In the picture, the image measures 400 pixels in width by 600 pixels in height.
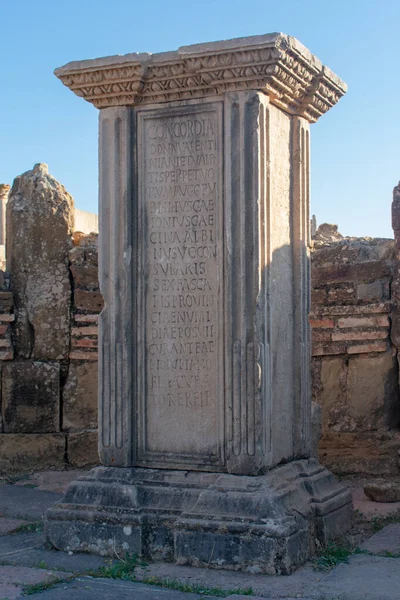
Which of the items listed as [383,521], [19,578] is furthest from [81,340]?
[19,578]

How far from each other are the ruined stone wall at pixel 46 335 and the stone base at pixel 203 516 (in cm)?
255

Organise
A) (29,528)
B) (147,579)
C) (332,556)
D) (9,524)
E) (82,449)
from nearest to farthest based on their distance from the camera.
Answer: (147,579)
(332,556)
(29,528)
(9,524)
(82,449)

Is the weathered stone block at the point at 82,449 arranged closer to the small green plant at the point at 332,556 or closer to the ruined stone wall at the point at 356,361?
the ruined stone wall at the point at 356,361

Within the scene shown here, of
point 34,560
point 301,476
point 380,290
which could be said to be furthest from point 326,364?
point 34,560

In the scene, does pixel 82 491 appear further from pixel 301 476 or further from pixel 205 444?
pixel 301 476

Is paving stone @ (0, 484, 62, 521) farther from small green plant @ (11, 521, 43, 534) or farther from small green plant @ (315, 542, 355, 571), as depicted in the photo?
small green plant @ (315, 542, 355, 571)

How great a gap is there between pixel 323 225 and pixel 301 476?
4689 mm

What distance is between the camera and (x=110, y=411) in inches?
204

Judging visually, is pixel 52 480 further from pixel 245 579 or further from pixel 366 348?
pixel 245 579

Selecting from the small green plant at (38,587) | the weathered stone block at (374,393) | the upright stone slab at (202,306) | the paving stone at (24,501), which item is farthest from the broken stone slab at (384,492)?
the small green plant at (38,587)

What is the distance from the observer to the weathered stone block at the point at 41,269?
773 centimetres

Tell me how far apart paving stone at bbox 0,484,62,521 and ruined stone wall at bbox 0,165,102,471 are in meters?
0.80

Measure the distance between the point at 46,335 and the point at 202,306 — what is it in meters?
3.06

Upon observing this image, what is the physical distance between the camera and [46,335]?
7.73 m
